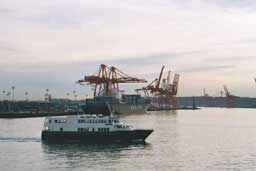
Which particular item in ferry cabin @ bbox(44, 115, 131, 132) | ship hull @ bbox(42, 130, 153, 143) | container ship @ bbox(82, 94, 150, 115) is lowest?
ship hull @ bbox(42, 130, 153, 143)

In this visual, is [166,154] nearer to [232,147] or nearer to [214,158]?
[214,158]

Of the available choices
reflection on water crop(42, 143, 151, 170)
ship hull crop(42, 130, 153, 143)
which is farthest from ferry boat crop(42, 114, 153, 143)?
reflection on water crop(42, 143, 151, 170)

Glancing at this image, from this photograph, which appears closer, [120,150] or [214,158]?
[214,158]

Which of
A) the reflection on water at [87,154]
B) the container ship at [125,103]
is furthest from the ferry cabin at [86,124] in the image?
the container ship at [125,103]

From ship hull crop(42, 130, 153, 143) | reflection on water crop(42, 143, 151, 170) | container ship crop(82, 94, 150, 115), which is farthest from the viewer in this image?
container ship crop(82, 94, 150, 115)

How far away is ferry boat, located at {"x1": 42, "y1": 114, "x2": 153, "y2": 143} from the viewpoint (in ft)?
156

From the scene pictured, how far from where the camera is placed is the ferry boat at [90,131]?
1875 inches

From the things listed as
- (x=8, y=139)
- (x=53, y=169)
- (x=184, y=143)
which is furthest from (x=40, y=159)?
(x=184, y=143)

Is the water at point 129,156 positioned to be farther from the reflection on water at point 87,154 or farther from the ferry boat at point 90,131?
the ferry boat at point 90,131

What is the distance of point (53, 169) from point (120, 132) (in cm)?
1525

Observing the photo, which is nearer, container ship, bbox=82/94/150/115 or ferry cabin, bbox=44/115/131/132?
ferry cabin, bbox=44/115/131/132

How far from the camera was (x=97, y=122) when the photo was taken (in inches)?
1887

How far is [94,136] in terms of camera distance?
47.7 meters

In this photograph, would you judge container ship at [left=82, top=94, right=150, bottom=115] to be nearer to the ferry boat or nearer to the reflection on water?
the ferry boat
